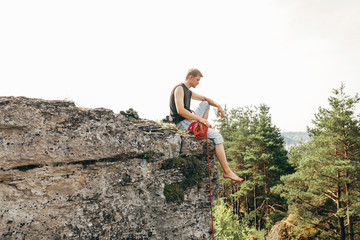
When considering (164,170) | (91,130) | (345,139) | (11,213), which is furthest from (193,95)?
(345,139)

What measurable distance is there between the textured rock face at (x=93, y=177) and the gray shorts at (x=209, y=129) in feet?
1.76

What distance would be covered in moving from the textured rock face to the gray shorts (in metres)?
0.54

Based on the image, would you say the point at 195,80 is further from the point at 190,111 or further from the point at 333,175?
the point at 333,175

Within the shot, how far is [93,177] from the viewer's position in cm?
354

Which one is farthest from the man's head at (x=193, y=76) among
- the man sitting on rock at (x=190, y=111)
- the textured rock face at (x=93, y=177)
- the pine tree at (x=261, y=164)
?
the pine tree at (x=261, y=164)

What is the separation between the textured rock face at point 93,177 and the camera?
10.2 feet

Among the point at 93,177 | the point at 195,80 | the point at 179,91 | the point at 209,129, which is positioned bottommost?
the point at 93,177

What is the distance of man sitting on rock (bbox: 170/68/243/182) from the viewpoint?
4629 mm

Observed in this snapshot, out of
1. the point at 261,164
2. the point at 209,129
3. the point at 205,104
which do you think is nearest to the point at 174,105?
the point at 205,104

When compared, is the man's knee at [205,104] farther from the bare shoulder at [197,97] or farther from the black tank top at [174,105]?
the black tank top at [174,105]

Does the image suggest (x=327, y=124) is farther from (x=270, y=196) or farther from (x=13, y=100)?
(x=13, y=100)

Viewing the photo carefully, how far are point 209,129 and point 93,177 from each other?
252 centimetres

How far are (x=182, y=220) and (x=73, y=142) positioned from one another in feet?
7.91

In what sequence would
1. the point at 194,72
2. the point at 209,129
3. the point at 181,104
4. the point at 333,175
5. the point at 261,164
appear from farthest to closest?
the point at 261,164
the point at 333,175
the point at 194,72
the point at 209,129
the point at 181,104
